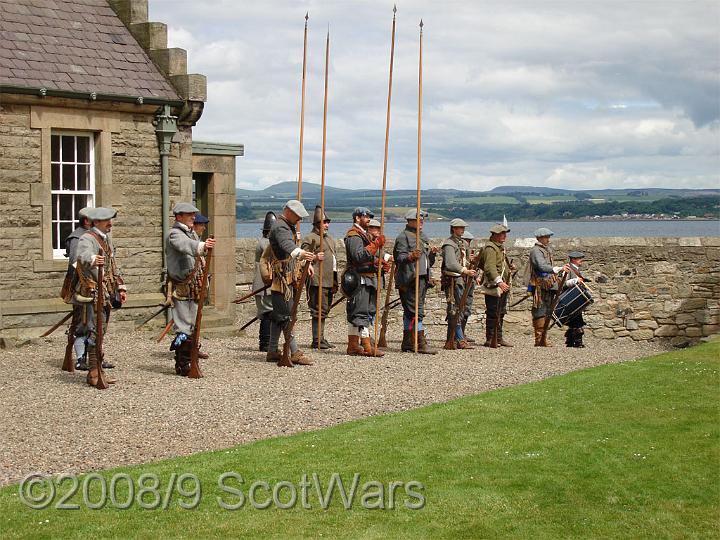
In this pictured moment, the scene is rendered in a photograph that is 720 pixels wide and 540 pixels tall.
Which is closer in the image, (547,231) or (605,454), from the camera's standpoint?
(605,454)

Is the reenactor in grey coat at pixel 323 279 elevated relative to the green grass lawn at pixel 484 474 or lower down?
elevated

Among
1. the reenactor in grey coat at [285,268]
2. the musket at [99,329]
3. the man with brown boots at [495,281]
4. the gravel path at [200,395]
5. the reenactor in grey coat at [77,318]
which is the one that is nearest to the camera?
the gravel path at [200,395]

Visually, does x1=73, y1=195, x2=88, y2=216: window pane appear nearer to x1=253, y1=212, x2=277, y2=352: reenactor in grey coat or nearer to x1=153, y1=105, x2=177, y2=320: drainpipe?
x1=153, y1=105, x2=177, y2=320: drainpipe

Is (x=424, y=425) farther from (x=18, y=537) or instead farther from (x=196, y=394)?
(x=18, y=537)

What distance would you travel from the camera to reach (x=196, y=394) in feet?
39.8

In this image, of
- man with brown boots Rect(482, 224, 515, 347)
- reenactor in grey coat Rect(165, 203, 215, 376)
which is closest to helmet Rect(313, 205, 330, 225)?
reenactor in grey coat Rect(165, 203, 215, 376)

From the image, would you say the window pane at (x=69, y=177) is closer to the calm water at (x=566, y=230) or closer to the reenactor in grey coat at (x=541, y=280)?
the reenactor in grey coat at (x=541, y=280)

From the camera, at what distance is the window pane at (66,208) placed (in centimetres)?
1747

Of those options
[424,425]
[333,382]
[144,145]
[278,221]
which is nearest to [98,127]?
[144,145]

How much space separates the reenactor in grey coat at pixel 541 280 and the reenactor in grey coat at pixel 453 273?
55.3 inches

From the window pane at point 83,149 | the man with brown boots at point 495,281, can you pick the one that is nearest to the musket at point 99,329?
the window pane at point 83,149

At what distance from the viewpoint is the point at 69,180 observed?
17531 millimetres

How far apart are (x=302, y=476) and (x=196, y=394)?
144 inches

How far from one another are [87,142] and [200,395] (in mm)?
6856
